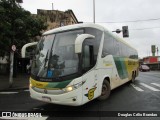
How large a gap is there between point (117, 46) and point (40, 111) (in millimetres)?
6116

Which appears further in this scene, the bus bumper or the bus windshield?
the bus windshield

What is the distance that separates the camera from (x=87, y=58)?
26.9 ft

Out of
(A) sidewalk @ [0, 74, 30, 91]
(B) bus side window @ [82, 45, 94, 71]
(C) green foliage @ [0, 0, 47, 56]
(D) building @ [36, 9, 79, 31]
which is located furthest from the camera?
(D) building @ [36, 9, 79, 31]

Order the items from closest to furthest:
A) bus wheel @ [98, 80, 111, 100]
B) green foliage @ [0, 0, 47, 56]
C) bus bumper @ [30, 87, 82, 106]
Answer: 1. bus bumper @ [30, 87, 82, 106]
2. bus wheel @ [98, 80, 111, 100]
3. green foliage @ [0, 0, 47, 56]

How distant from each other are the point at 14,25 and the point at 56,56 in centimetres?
1451

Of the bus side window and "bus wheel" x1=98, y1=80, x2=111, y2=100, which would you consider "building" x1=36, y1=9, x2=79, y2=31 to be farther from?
the bus side window

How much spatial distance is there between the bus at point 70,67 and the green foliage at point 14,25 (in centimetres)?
1098

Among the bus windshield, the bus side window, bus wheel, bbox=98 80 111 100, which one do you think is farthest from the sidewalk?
the bus side window

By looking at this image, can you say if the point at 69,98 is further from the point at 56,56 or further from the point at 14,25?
the point at 14,25

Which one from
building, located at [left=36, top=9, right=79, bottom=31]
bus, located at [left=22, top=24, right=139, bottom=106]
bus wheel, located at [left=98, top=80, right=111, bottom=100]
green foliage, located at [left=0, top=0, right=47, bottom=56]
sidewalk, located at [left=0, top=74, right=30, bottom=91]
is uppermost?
building, located at [left=36, top=9, right=79, bottom=31]

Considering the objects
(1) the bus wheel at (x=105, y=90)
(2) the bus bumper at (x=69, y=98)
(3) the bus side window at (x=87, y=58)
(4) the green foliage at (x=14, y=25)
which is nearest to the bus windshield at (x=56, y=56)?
(3) the bus side window at (x=87, y=58)

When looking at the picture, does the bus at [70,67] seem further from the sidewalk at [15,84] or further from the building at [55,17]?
the building at [55,17]

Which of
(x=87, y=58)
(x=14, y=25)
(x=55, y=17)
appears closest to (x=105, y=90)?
(x=87, y=58)

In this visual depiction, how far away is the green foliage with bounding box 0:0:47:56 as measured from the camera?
19094 millimetres
